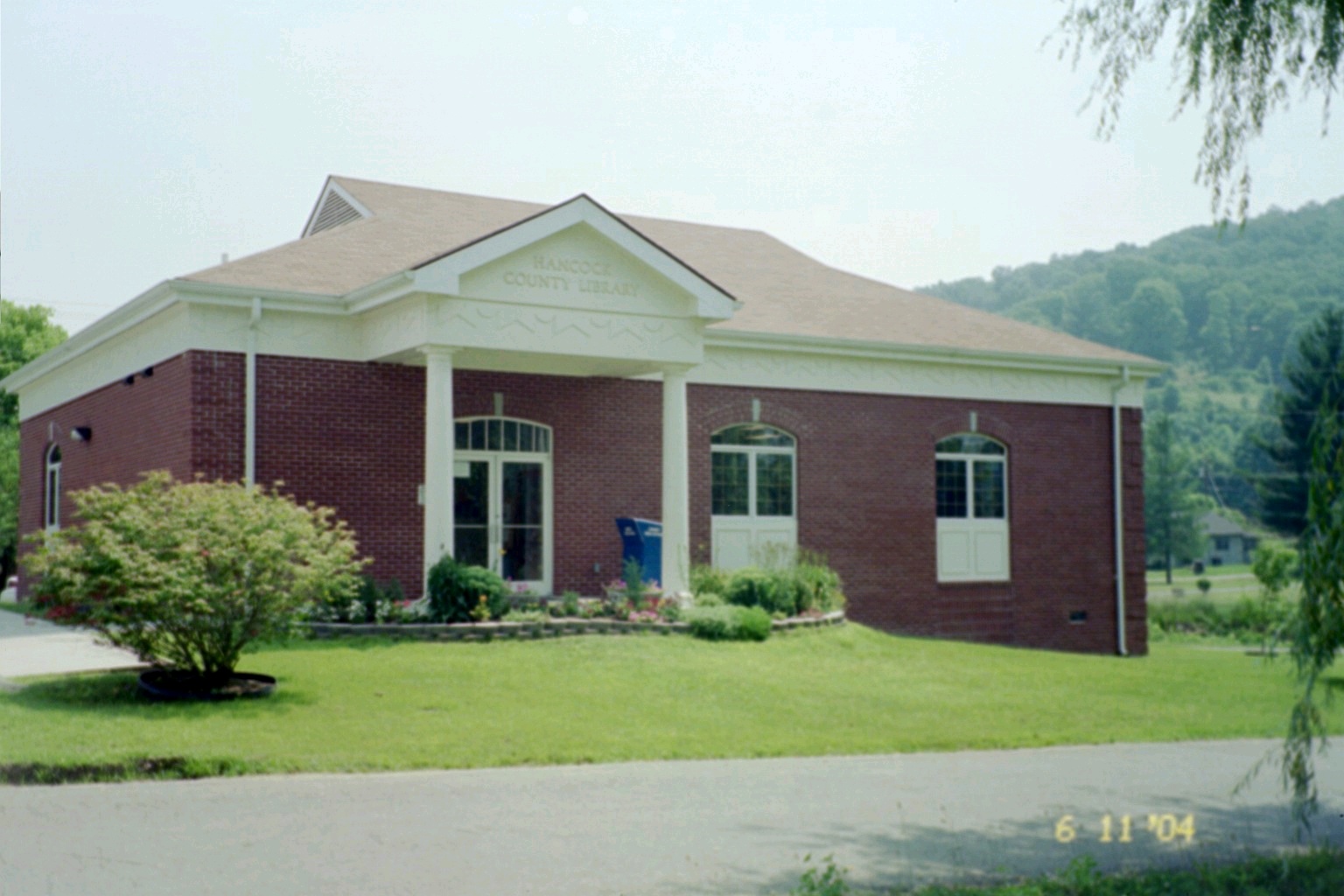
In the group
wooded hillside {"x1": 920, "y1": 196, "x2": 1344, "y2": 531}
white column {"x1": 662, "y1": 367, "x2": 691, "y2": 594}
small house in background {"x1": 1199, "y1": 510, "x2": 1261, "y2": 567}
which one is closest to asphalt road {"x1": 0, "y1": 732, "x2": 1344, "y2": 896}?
white column {"x1": 662, "y1": 367, "x2": 691, "y2": 594}

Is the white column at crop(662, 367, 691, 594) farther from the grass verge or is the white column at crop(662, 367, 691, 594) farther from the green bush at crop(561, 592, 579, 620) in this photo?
the grass verge

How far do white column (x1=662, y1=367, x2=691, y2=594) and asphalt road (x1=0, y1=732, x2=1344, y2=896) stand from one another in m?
8.25

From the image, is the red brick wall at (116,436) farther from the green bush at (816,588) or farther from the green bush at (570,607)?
the green bush at (816,588)

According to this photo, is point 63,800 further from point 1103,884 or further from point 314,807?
point 1103,884

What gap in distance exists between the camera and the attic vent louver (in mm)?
24200

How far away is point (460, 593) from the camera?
16.8 metres

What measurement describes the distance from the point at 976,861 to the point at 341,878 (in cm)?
345

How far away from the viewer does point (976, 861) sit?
7648mm

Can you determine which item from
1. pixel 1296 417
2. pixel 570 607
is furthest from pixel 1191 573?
pixel 570 607

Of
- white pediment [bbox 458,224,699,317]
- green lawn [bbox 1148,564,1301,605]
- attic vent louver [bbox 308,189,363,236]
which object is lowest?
green lawn [bbox 1148,564,1301,605]

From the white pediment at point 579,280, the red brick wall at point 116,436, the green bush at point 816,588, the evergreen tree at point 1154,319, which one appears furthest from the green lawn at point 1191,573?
the white pediment at point 579,280

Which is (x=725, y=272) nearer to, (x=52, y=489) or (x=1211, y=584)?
(x=52, y=489)

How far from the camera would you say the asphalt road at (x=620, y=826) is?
22.5ft
